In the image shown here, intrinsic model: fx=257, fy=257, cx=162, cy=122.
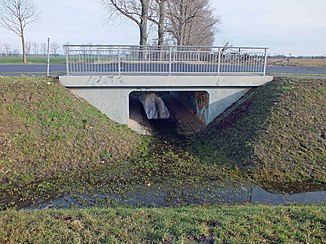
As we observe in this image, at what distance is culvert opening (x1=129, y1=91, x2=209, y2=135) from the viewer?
13.0 metres

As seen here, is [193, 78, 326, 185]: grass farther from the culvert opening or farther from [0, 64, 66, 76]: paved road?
[0, 64, 66, 76]: paved road

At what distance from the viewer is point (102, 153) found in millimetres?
9016

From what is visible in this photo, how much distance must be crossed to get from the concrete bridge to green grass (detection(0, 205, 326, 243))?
24.1 ft

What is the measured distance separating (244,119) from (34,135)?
26.3ft

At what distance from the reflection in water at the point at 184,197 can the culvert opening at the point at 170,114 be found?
5669 mm

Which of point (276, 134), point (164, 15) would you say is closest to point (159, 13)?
point (164, 15)

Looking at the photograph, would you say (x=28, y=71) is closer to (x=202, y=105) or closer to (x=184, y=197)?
(x=202, y=105)

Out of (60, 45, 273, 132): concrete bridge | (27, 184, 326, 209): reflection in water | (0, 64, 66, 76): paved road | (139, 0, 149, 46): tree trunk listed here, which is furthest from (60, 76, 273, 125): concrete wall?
(139, 0, 149, 46): tree trunk

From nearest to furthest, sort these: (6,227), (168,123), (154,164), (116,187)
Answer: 1. (6,227)
2. (116,187)
3. (154,164)
4. (168,123)

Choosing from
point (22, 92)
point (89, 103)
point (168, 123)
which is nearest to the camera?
point (22, 92)

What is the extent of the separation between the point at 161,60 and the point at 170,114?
16.5 feet

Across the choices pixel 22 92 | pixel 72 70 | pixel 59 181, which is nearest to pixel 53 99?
pixel 22 92

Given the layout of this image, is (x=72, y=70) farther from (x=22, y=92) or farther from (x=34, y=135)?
(x=34, y=135)

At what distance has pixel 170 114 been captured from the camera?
16344 mm
